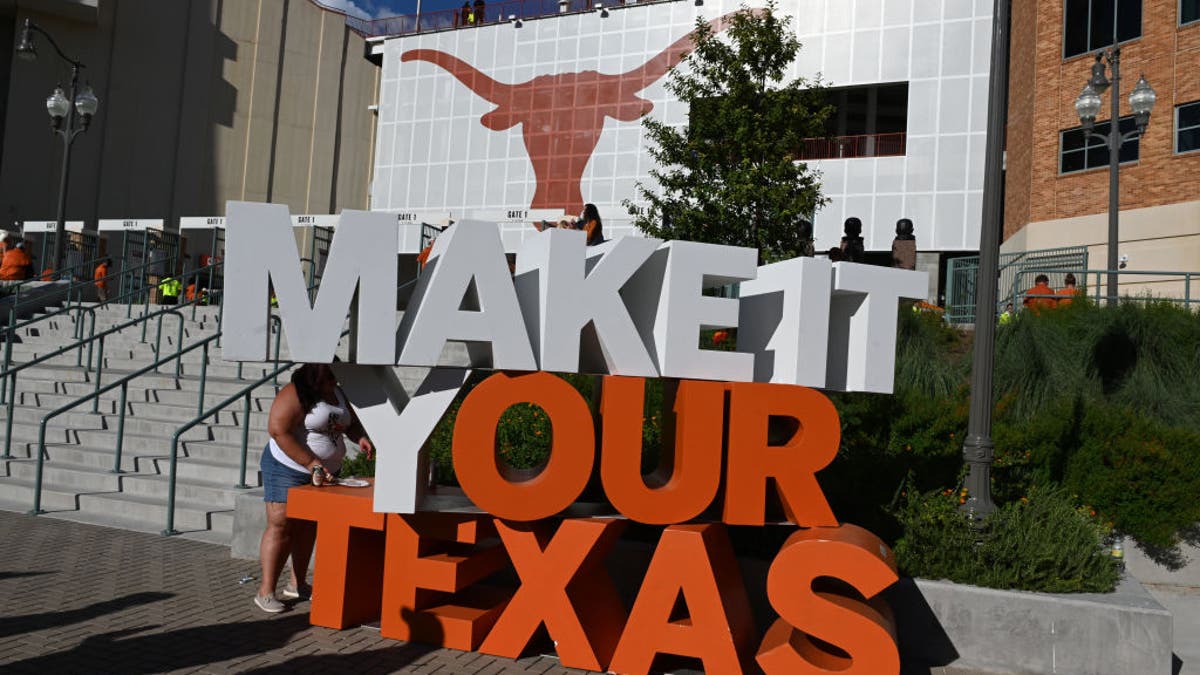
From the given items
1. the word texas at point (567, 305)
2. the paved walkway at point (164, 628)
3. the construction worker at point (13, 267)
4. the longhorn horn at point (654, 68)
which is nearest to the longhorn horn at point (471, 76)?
the longhorn horn at point (654, 68)

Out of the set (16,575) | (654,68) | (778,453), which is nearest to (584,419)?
(778,453)

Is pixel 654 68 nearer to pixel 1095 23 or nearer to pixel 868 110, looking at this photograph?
pixel 868 110

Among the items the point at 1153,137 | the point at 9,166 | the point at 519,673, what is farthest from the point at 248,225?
the point at 9,166

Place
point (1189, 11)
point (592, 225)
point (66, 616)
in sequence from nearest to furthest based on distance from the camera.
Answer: point (66, 616) → point (592, 225) → point (1189, 11)

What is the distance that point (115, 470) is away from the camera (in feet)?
31.6

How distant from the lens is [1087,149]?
25031 millimetres

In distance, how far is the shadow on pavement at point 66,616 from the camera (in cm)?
573

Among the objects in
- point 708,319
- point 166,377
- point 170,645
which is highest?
point 708,319

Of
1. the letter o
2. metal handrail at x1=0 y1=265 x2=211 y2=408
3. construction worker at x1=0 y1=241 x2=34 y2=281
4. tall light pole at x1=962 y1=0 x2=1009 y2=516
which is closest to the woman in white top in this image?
Result: the letter o

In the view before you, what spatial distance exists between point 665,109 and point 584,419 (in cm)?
2989

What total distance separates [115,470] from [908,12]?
93.4ft

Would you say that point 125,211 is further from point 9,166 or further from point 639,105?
point 639,105

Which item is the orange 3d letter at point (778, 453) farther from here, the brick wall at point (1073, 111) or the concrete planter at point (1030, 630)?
the brick wall at point (1073, 111)

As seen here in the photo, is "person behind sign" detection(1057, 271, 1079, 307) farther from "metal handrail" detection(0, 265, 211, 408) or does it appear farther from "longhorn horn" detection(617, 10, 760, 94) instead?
"longhorn horn" detection(617, 10, 760, 94)
